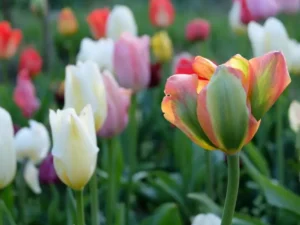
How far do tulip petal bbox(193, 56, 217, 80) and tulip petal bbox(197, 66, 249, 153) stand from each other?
3 cm

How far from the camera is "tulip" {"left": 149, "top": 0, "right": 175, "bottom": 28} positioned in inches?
95.0

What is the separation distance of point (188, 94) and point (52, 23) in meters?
5.18

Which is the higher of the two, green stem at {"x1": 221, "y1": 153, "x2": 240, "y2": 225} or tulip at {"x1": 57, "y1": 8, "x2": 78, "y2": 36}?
green stem at {"x1": 221, "y1": 153, "x2": 240, "y2": 225}

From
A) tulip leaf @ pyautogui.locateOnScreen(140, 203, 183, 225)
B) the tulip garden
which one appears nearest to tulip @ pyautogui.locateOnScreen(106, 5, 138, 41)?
the tulip garden

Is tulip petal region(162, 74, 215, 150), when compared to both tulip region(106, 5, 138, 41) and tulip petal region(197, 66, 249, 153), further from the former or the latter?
tulip region(106, 5, 138, 41)

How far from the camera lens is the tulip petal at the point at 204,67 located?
0.59m

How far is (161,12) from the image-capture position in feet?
7.98

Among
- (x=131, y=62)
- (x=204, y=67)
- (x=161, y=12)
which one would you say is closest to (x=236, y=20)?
(x=161, y=12)

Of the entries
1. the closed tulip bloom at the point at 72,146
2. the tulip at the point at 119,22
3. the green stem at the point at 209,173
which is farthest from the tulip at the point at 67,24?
the closed tulip bloom at the point at 72,146

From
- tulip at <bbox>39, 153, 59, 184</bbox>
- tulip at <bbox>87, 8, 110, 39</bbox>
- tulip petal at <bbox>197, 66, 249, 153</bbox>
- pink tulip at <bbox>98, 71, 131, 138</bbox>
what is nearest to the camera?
tulip petal at <bbox>197, 66, 249, 153</bbox>

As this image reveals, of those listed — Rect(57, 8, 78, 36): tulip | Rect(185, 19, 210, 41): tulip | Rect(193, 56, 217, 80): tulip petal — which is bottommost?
Rect(185, 19, 210, 41): tulip

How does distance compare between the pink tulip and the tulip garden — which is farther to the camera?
the pink tulip

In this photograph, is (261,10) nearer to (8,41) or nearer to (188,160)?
(188,160)

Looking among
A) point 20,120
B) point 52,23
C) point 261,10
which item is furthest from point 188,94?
point 52,23
